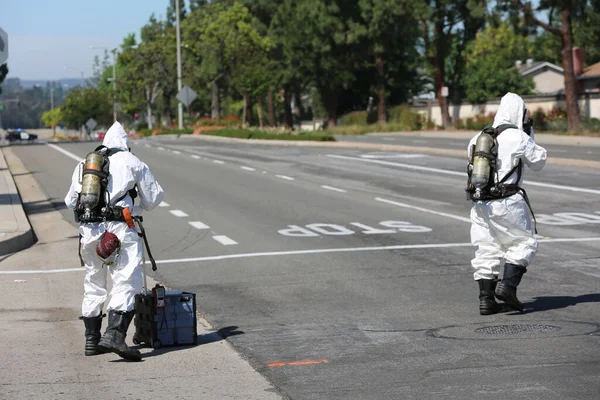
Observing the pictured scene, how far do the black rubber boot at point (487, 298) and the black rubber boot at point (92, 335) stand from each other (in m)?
3.29

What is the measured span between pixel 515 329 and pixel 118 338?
124 inches

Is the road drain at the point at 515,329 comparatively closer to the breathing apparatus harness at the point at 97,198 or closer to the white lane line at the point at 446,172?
the breathing apparatus harness at the point at 97,198

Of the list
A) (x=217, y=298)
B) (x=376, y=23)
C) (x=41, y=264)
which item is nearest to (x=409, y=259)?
(x=217, y=298)

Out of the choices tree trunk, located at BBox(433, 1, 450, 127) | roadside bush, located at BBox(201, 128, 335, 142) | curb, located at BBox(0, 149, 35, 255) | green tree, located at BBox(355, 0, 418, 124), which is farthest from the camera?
green tree, located at BBox(355, 0, 418, 124)

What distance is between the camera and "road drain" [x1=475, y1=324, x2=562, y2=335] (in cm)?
887

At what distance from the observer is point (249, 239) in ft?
52.7

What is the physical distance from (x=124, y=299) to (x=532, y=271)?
5525mm

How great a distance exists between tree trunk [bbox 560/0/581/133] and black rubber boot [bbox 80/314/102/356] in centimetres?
4828

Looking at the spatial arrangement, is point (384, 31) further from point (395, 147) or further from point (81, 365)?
point (81, 365)

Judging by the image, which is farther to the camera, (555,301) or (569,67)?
(569,67)

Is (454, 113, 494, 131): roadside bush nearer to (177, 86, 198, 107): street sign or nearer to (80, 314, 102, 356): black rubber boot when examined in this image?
(177, 86, 198, 107): street sign

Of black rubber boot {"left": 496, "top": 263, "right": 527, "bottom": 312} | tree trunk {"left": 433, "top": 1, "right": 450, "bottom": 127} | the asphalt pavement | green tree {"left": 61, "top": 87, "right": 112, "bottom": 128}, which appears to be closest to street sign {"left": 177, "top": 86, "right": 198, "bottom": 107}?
tree trunk {"left": 433, "top": 1, "right": 450, "bottom": 127}

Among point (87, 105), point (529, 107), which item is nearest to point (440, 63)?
point (529, 107)

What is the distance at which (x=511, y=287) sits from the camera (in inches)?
381
